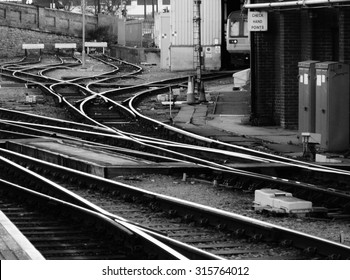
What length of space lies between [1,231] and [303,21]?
600 inches

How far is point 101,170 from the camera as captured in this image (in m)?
16.8

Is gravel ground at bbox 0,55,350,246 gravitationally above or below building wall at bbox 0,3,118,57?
below

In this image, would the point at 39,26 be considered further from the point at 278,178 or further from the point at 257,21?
the point at 278,178

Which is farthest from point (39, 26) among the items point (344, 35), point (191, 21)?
point (344, 35)

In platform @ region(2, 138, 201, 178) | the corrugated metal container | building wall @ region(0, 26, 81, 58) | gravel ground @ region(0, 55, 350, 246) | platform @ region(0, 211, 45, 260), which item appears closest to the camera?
platform @ region(0, 211, 45, 260)

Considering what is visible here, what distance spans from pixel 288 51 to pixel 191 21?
22.8m

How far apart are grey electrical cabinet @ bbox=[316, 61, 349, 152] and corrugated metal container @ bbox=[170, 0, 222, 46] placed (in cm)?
2699

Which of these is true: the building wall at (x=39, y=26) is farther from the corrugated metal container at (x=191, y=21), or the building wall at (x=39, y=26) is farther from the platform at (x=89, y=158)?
the platform at (x=89, y=158)

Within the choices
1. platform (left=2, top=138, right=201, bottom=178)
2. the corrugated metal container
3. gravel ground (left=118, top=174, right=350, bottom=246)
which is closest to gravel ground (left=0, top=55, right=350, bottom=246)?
gravel ground (left=118, top=174, right=350, bottom=246)

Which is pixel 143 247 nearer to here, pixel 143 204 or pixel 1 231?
pixel 1 231

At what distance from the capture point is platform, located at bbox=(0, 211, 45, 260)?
9695mm

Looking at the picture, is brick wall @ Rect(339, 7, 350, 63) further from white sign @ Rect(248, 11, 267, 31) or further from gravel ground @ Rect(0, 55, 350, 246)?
gravel ground @ Rect(0, 55, 350, 246)

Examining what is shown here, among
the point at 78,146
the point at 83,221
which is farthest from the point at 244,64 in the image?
the point at 83,221

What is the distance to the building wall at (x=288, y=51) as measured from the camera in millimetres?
24344
